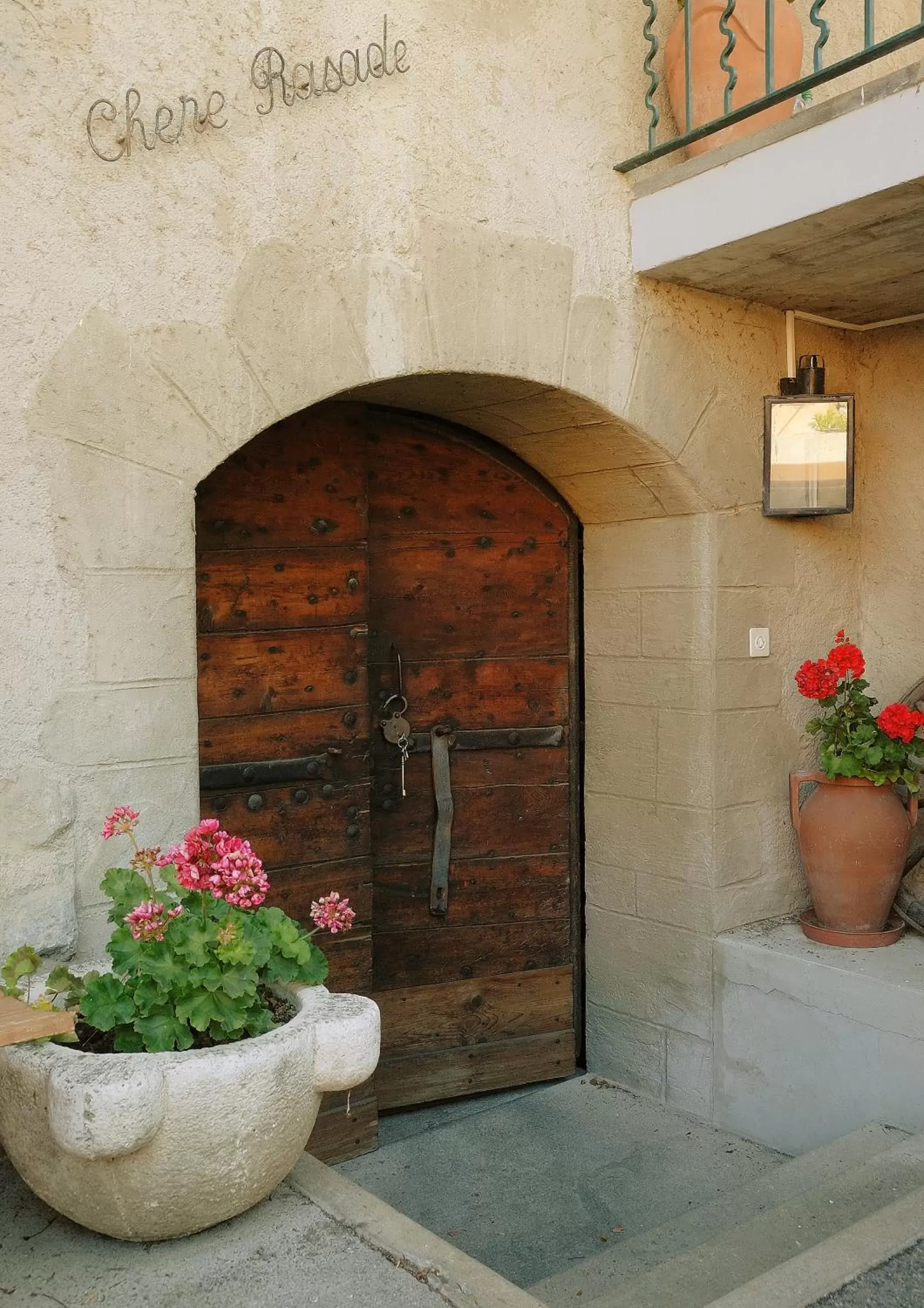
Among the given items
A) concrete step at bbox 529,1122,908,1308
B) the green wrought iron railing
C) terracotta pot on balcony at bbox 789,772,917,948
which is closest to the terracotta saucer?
terracotta pot on balcony at bbox 789,772,917,948

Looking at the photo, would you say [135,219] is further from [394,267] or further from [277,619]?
[277,619]

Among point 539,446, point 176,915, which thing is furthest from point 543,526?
point 176,915

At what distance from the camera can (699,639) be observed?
11.0ft

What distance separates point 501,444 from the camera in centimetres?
353

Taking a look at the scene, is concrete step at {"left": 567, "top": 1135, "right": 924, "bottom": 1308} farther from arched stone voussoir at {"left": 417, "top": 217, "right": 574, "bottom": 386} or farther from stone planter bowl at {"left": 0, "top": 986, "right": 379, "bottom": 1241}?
arched stone voussoir at {"left": 417, "top": 217, "right": 574, "bottom": 386}

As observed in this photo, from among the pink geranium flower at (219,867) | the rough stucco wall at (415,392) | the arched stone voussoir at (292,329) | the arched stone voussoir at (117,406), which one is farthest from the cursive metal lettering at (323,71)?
the pink geranium flower at (219,867)

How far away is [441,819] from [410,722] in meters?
0.31

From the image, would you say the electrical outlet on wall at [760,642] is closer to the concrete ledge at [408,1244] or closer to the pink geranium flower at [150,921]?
the concrete ledge at [408,1244]

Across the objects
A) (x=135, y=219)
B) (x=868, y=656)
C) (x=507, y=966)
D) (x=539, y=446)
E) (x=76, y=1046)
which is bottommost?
(x=507, y=966)

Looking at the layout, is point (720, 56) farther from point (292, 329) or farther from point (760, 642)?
point (760, 642)

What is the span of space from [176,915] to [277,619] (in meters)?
1.28

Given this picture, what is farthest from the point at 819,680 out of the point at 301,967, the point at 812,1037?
the point at 301,967

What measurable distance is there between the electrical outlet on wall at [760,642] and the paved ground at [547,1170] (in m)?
1.41

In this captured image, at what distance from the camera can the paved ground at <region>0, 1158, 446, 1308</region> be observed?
1713 millimetres
